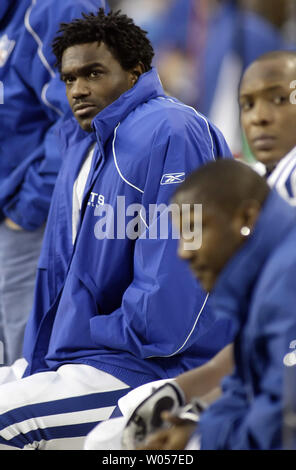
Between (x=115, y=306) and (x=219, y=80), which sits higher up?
(x=219, y=80)

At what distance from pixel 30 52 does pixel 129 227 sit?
125cm

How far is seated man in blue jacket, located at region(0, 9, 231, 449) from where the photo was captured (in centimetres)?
228

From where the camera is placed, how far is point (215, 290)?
153 centimetres

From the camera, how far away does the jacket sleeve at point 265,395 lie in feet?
4.73

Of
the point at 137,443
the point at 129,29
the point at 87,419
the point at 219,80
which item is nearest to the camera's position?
the point at 137,443

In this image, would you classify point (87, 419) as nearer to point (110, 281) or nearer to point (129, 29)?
point (110, 281)

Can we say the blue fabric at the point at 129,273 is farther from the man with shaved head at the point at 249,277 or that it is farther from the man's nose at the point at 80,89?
the man with shaved head at the point at 249,277

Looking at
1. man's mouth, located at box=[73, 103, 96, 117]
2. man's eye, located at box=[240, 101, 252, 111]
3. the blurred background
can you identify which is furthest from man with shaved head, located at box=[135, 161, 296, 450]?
the blurred background

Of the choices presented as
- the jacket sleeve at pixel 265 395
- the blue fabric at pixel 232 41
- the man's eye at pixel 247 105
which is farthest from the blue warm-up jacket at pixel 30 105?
the jacket sleeve at pixel 265 395

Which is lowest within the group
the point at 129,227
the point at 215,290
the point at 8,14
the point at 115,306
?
the point at 115,306

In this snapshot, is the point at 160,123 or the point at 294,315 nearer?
the point at 294,315
